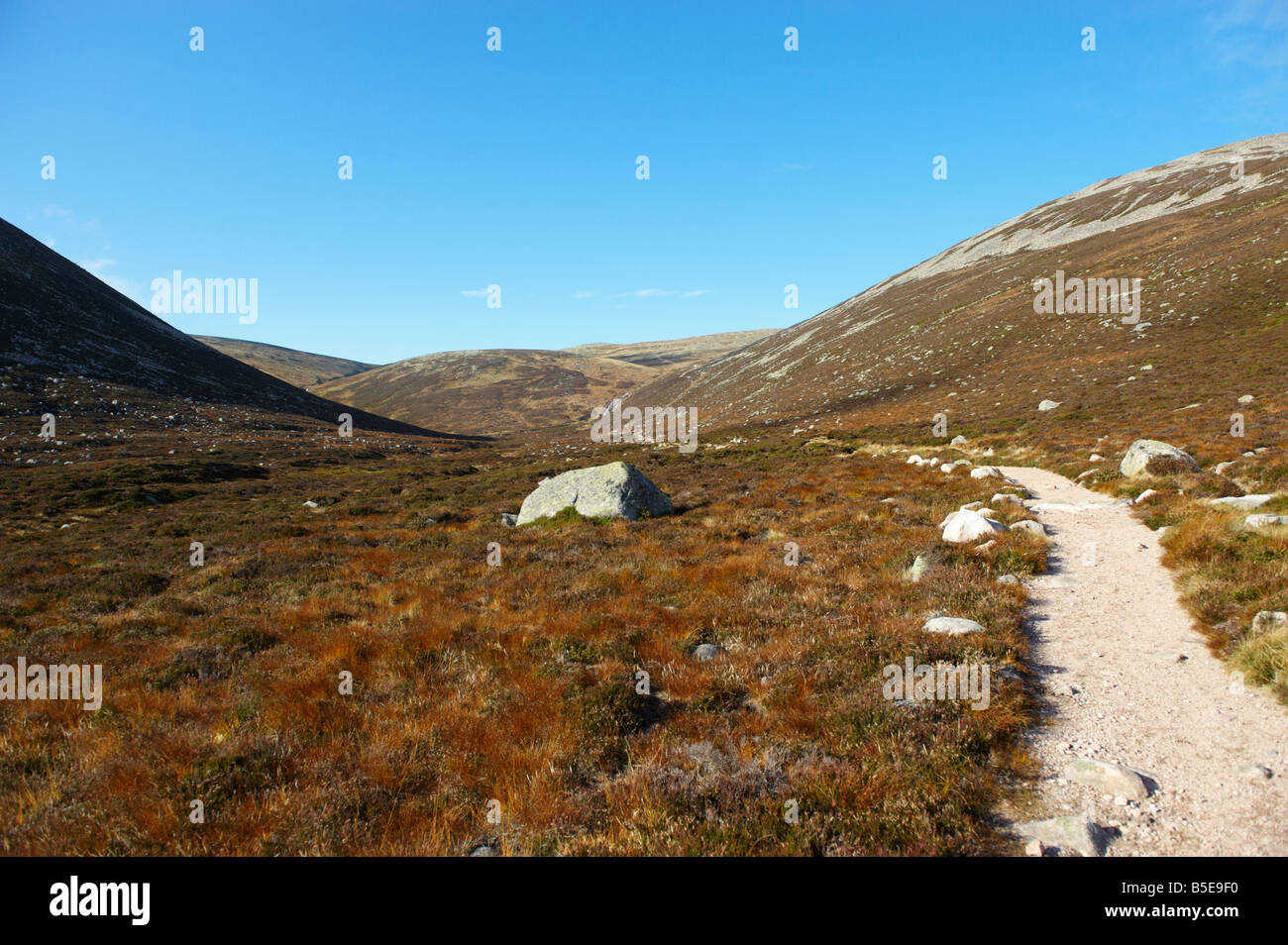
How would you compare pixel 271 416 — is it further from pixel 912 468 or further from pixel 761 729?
pixel 761 729

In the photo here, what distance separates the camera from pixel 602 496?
725 inches

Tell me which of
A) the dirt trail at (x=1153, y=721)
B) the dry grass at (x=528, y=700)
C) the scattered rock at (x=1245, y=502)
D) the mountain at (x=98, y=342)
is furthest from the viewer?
the mountain at (x=98, y=342)

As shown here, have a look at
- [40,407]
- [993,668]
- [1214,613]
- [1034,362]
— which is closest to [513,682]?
[993,668]

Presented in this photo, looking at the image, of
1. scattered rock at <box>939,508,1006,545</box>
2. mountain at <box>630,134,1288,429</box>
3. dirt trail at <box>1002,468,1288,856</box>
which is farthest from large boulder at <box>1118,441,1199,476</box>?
mountain at <box>630,134,1288,429</box>

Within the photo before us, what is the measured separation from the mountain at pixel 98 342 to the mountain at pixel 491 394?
49565mm

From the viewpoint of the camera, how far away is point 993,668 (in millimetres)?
6094

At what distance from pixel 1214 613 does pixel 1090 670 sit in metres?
2.28

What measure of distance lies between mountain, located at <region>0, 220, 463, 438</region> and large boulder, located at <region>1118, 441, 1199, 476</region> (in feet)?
309

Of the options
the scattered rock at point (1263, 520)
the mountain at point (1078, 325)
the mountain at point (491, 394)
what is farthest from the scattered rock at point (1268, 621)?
the mountain at point (491, 394)

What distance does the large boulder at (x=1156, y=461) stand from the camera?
1433 cm

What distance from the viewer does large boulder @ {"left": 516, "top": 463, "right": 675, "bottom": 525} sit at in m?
18.1

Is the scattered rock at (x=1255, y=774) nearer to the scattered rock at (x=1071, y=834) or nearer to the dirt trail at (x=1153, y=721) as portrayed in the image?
the dirt trail at (x=1153, y=721)

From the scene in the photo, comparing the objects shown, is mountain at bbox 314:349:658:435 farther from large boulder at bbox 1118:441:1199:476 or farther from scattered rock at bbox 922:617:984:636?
scattered rock at bbox 922:617:984:636

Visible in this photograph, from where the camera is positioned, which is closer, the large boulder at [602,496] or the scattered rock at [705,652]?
the scattered rock at [705,652]
